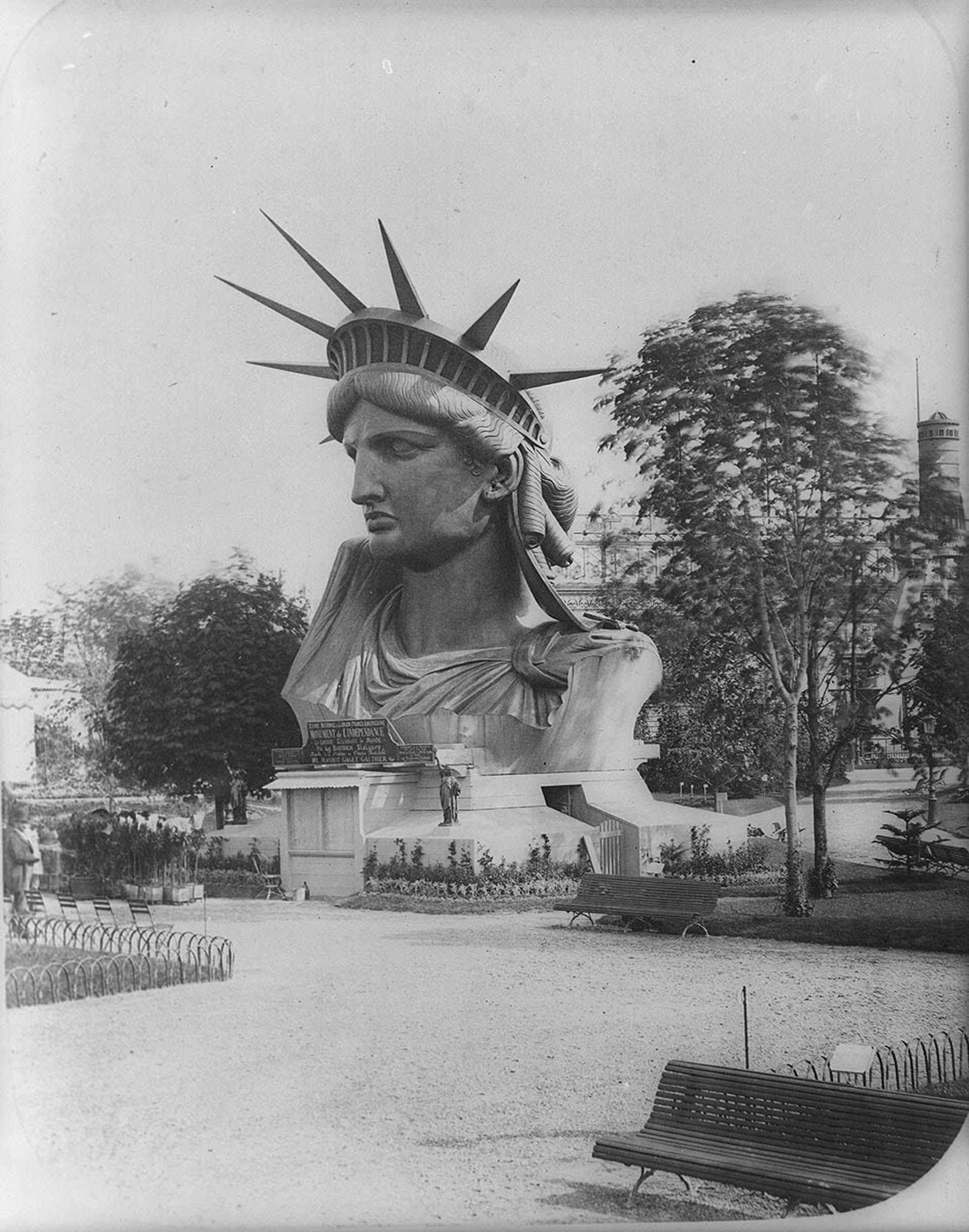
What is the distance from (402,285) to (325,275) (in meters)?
0.49

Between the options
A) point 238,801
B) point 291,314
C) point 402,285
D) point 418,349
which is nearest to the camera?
point 402,285

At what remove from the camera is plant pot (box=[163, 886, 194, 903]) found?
8375 mm

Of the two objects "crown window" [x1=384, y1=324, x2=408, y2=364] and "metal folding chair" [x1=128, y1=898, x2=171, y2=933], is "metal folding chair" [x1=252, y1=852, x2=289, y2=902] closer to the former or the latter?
"metal folding chair" [x1=128, y1=898, x2=171, y2=933]

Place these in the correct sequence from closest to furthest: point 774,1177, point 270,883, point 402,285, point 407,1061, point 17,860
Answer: point 774,1177, point 407,1061, point 402,285, point 17,860, point 270,883

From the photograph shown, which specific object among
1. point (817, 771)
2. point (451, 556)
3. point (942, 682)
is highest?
point (451, 556)

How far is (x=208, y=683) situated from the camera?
8.70m

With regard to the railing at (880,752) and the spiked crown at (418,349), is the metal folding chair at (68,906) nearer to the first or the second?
the spiked crown at (418,349)

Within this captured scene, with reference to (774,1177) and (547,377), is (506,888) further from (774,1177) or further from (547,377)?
(547,377)

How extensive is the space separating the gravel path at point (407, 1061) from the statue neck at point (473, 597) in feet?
5.88

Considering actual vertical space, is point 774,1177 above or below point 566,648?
below

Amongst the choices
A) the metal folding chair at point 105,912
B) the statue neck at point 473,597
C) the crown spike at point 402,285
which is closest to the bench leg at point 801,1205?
the statue neck at point 473,597

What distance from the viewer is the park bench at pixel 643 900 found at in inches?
298

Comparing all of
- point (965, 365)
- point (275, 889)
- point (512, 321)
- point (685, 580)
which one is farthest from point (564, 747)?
point (965, 365)

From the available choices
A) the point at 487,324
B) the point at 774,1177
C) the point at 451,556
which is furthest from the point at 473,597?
the point at 774,1177
